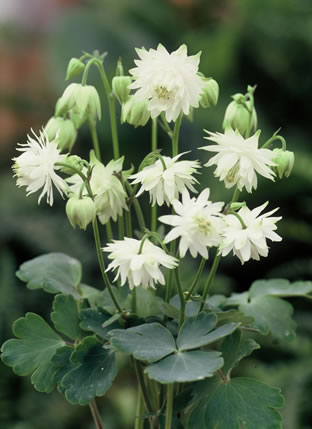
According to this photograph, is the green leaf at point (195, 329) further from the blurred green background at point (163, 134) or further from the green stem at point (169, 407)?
the blurred green background at point (163, 134)

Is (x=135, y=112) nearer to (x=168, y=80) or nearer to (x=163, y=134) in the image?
(x=168, y=80)

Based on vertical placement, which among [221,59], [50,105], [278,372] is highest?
[221,59]

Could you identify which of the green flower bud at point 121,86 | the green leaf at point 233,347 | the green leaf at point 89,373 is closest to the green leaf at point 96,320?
the green leaf at point 89,373

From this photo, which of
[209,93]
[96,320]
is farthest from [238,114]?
[96,320]

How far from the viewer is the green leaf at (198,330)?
22.5 inches

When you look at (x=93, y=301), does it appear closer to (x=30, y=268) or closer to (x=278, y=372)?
(x=30, y=268)

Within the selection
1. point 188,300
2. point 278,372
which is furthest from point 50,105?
point 188,300

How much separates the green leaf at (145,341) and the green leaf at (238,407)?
0.07 metres

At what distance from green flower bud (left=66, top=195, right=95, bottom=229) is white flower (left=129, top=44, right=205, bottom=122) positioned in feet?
0.35

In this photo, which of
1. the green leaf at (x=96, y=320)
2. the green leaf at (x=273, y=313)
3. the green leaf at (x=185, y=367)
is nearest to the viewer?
the green leaf at (x=185, y=367)

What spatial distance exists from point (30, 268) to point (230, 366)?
11.9 inches

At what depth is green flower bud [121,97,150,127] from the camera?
636mm

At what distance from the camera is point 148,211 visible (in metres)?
1.96

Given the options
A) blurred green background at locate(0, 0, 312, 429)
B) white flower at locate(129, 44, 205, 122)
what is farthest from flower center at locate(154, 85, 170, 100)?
blurred green background at locate(0, 0, 312, 429)
